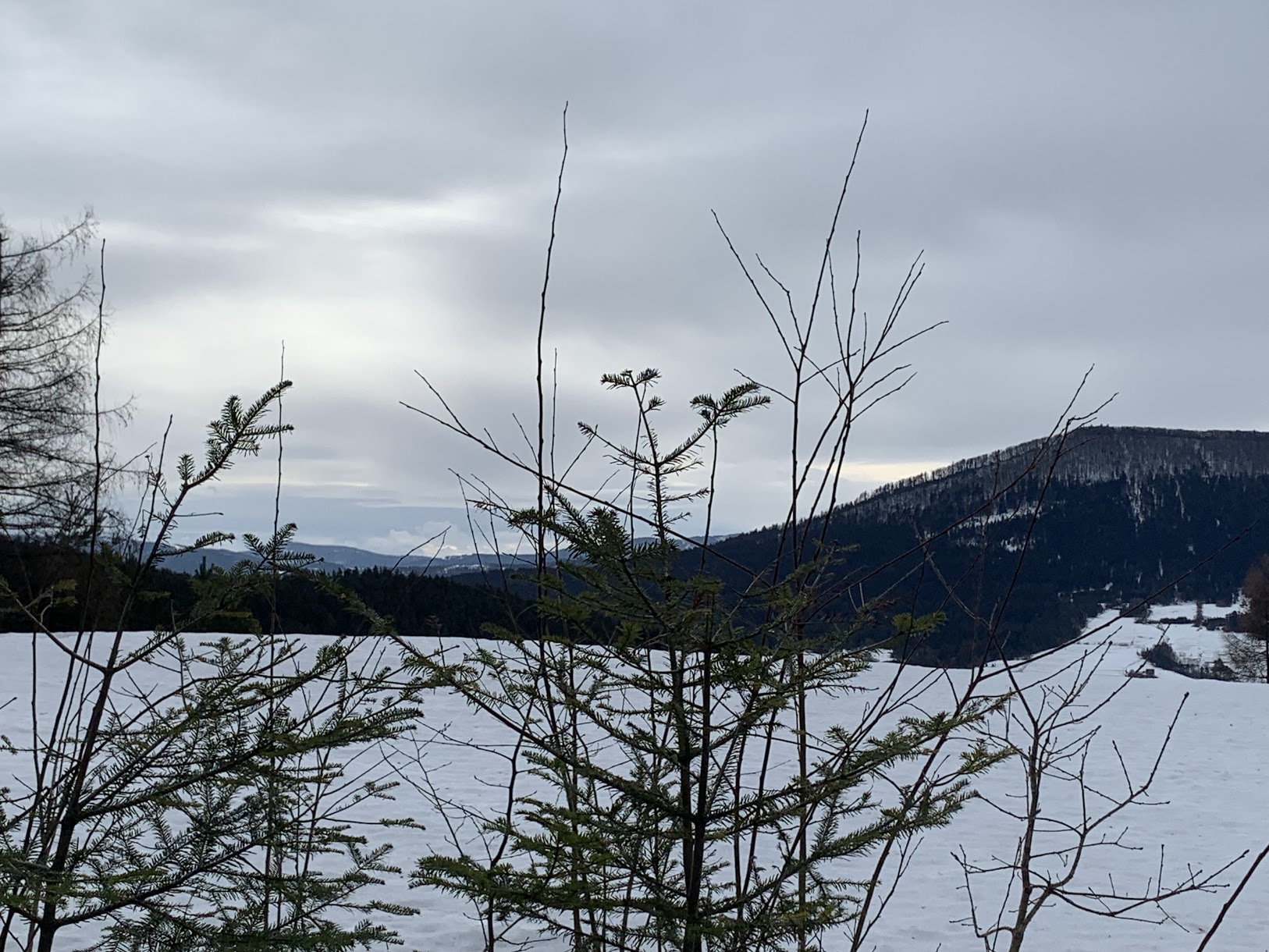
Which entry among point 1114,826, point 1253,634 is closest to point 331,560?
point 1114,826

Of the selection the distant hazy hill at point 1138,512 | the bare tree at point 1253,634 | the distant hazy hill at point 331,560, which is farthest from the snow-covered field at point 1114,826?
the distant hazy hill at point 1138,512

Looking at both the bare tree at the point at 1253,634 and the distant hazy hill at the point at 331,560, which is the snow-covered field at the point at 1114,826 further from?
the bare tree at the point at 1253,634

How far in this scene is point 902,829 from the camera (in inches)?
66.0

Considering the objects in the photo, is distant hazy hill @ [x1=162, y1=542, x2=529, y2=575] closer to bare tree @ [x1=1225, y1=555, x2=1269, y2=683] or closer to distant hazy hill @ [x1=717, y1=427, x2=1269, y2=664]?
bare tree @ [x1=1225, y1=555, x2=1269, y2=683]

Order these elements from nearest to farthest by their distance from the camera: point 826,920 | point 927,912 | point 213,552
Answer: point 826,920
point 213,552
point 927,912

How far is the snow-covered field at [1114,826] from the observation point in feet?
17.9

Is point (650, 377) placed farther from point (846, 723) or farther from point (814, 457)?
point (846, 723)

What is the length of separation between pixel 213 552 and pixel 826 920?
1.47 m

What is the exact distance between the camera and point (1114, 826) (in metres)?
8.20

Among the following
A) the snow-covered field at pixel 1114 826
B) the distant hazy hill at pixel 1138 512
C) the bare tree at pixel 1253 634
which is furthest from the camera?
the distant hazy hill at pixel 1138 512

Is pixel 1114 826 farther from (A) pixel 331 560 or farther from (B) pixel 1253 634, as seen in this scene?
(B) pixel 1253 634

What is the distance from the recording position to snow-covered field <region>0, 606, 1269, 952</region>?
545 cm

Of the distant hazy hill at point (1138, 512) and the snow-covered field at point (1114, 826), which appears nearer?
the snow-covered field at point (1114, 826)

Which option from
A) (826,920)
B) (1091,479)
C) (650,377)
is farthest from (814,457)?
(1091,479)
